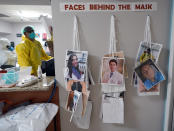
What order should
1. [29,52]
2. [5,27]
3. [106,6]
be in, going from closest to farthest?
[106,6], [29,52], [5,27]

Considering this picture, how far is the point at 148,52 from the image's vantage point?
0.73 metres

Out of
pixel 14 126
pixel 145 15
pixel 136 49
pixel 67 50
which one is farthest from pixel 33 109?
pixel 145 15

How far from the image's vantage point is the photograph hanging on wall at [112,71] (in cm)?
71

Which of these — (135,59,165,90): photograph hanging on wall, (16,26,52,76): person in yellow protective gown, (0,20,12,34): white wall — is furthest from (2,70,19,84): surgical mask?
(0,20,12,34): white wall

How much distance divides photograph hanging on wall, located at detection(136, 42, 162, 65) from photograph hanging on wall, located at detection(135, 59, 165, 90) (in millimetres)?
32

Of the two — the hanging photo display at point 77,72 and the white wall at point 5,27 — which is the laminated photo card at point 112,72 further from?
the white wall at point 5,27

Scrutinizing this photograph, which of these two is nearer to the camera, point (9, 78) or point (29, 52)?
point (9, 78)

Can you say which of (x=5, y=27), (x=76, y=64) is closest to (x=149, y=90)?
(x=76, y=64)

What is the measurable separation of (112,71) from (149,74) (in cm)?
25

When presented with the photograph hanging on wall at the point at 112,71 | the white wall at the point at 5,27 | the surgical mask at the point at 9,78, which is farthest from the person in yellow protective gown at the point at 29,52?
the white wall at the point at 5,27

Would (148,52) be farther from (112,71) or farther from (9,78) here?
(9,78)

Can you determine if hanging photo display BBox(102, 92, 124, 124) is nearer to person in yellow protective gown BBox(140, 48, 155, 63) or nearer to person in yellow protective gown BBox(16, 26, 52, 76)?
person in yellow protective gown BBox(140, 48, 155, 63)

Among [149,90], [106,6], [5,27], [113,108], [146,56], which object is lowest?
[113,108]

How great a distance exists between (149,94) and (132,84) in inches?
5.0
